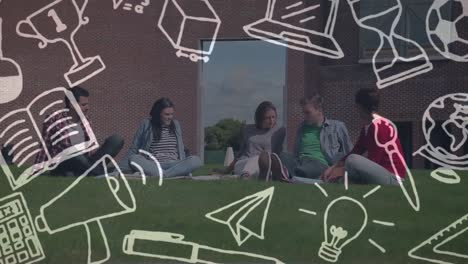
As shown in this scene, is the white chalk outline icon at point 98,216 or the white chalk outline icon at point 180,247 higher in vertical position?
the white chalk outline icon at point 98,216

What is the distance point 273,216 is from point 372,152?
35.7 inches

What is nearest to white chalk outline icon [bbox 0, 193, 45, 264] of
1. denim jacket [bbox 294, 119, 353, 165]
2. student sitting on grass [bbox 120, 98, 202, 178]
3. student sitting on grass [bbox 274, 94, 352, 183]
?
student sitting on grass [bbox 120, 98, 202, 178]

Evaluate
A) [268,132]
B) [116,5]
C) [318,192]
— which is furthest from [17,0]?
[318,192]

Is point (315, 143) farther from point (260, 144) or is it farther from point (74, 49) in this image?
point (74, 49)

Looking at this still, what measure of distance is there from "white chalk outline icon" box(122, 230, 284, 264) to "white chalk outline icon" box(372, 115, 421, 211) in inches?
43.0

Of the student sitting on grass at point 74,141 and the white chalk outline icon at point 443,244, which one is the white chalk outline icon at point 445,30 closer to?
the white chalk outline icon at point 443,244

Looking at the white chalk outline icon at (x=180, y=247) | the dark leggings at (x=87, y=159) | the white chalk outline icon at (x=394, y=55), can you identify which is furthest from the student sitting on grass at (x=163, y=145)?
the white chalk outline icon at (x=394, y=55)

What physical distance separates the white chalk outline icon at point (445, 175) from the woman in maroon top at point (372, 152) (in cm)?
27

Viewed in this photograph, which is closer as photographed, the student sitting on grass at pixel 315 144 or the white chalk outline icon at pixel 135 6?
the student sitting on grass at pixel 315 144

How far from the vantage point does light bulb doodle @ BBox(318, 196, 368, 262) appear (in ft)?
17.8

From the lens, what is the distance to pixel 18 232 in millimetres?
5766

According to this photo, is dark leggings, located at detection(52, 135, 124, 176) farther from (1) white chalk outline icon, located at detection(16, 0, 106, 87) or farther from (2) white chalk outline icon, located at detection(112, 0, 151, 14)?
(2) white chalk outline icon, located at detection(112, 0, 151, 14)

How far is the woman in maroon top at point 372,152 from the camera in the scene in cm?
558

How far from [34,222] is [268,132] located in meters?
1.97
